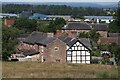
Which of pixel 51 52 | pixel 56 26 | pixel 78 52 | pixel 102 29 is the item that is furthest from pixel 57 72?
pixel 56 26

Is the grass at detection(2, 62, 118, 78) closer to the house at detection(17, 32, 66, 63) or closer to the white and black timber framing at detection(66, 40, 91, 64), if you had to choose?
the house at detection(17, 32, 66, 63)

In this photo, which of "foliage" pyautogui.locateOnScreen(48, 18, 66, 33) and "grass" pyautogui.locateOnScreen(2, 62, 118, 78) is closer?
"grass" pyautogui.locateOnScreen(2, 62, 118, 78)

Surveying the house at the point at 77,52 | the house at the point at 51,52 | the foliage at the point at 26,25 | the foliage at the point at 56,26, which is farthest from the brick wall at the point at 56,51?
the foliage at the point at 26,25

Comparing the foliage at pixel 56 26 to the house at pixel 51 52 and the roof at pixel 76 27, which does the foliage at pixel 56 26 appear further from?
the house at pixel 51 52

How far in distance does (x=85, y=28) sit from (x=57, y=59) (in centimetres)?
1806

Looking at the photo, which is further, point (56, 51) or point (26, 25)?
point (26, 25)

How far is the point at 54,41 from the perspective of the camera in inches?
655

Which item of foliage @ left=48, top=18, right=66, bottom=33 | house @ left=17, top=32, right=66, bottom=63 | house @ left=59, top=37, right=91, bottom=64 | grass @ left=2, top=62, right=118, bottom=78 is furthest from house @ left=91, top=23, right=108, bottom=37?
grass @ left=2, top=62, right=118, bottom=78

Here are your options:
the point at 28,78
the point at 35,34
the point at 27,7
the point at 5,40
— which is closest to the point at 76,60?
the point at 5,40

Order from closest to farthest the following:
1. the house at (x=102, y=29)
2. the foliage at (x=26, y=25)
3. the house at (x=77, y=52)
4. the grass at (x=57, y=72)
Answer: the grass at (x=57, y=72) → the house at (x=77, y=52) → the house at (x=102, y=29) → the foliage at (x=26, y=25)

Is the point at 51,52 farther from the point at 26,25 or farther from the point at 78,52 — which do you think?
the point at 26,25

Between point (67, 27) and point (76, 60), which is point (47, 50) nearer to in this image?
point (76, 60)

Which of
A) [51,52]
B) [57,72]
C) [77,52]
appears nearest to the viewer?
[57,72]

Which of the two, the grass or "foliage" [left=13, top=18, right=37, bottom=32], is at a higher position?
"foliage" [left=13, top=18, right=37, bottom=32]
